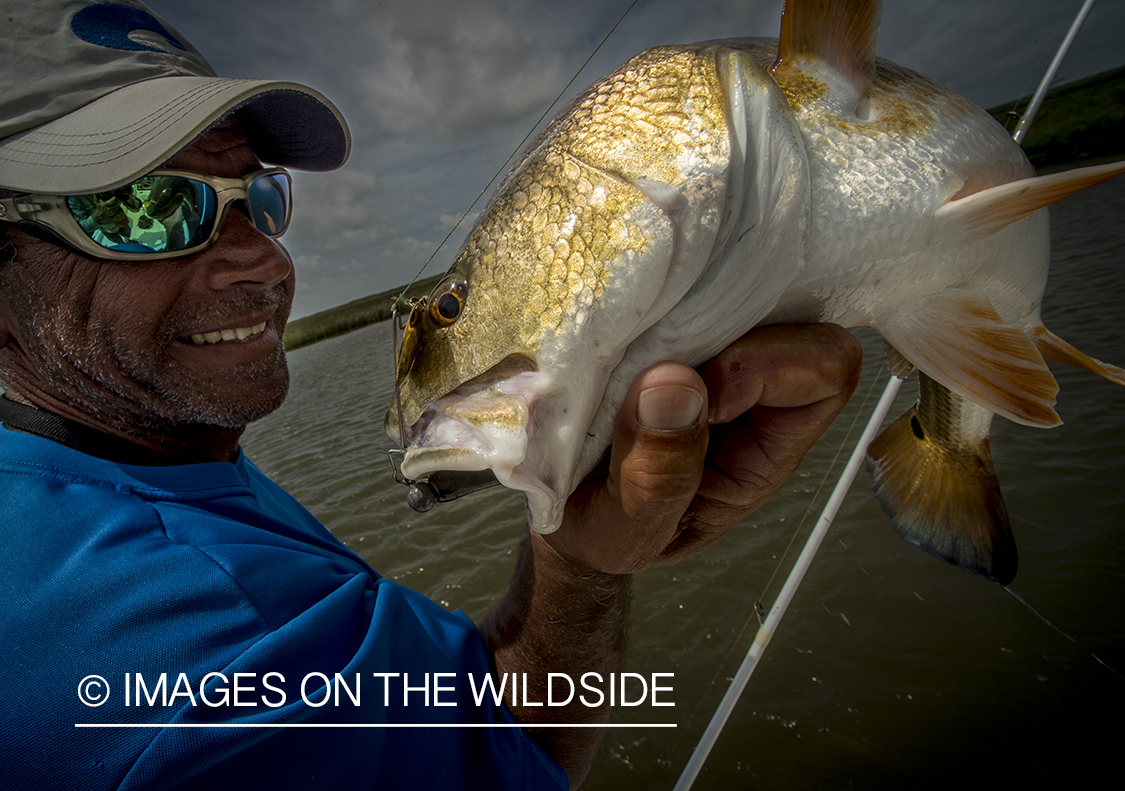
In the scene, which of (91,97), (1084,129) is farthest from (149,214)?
(1084,129)

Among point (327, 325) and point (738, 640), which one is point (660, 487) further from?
point (327, 325)

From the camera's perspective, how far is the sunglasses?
4.40 ft

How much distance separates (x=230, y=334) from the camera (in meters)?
1.73

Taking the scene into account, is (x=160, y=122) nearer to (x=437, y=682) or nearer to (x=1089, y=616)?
(x=437, y=682)

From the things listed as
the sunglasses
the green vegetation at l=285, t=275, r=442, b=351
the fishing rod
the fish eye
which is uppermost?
the fish eye

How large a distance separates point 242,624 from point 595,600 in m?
1.03

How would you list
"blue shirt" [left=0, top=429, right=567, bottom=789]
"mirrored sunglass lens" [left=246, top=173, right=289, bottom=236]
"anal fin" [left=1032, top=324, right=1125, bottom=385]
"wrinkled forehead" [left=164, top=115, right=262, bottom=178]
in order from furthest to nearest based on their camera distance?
1. "mirrored sunglass lens" [left=246, top=173, right=289, bottom=236]
2. "wrinkled forehead" [left=164, top=115, right=262, bottom=178]
3. "anal fin" [left=1032, top=324, right=1125, bottom=385]
4. "blue shirt" [left=0, top=429, right=567, bottom=789]

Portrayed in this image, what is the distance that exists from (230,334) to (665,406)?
5.27 ft

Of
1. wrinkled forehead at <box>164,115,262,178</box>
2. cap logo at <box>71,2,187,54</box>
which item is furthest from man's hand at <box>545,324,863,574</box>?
cap logo at <box>71,2,187,54</box>

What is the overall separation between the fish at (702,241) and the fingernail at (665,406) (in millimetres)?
91

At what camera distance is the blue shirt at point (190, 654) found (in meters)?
0.85

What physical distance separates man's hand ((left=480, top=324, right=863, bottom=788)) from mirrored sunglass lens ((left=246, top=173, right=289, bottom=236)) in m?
1.63

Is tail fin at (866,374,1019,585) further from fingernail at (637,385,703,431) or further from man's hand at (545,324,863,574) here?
fingernail at (637,385,703,431)

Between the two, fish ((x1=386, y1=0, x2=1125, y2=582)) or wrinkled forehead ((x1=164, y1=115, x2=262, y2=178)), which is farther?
wrinkled forehead ((x1=164, y1=115, x2=262, y2=178))
